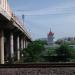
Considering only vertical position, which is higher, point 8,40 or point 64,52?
point 8,40

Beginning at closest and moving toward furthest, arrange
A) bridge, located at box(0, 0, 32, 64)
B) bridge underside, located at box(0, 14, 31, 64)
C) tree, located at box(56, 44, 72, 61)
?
1. bridge, located at box(0, 0, 32, 64)
2. bridge underside, located at box(0, 14, 31, 64)
3. tree, located at box(56, 44, 72, 61)

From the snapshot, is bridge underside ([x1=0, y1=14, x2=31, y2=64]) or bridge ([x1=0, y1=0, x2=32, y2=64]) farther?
bridge underside ([x1=0, y1=14, x2=31, y2=64])

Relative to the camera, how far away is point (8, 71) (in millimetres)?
21094

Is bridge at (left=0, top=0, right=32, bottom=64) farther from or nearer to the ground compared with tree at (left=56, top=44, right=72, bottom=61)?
farther from the ground

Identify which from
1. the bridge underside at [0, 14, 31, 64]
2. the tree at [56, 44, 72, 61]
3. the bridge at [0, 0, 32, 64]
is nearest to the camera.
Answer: the bridge at [0, 0, 32, 64]

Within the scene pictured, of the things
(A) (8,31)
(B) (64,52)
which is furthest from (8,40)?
(B) (64,52)

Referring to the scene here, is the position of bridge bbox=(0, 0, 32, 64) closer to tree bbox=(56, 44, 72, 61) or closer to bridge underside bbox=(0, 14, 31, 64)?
bridge underside bbox=(0, 14, 31, 64)

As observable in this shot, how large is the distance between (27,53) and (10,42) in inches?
392

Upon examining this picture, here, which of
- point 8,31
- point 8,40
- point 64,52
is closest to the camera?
point 8,31

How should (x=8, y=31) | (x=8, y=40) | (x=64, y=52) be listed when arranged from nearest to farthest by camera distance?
(x=8, y=31) → (x=8, y=40) → (x=64, y=52)

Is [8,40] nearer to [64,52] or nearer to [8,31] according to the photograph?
[8,31]

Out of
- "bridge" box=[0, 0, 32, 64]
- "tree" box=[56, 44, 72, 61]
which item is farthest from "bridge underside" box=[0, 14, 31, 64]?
"tree" box=[56, 44, 72, 61]

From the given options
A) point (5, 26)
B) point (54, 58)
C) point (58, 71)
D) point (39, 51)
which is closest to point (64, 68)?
point (58, 71)

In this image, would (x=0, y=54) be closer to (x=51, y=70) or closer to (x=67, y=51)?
(x=67, y=51)
